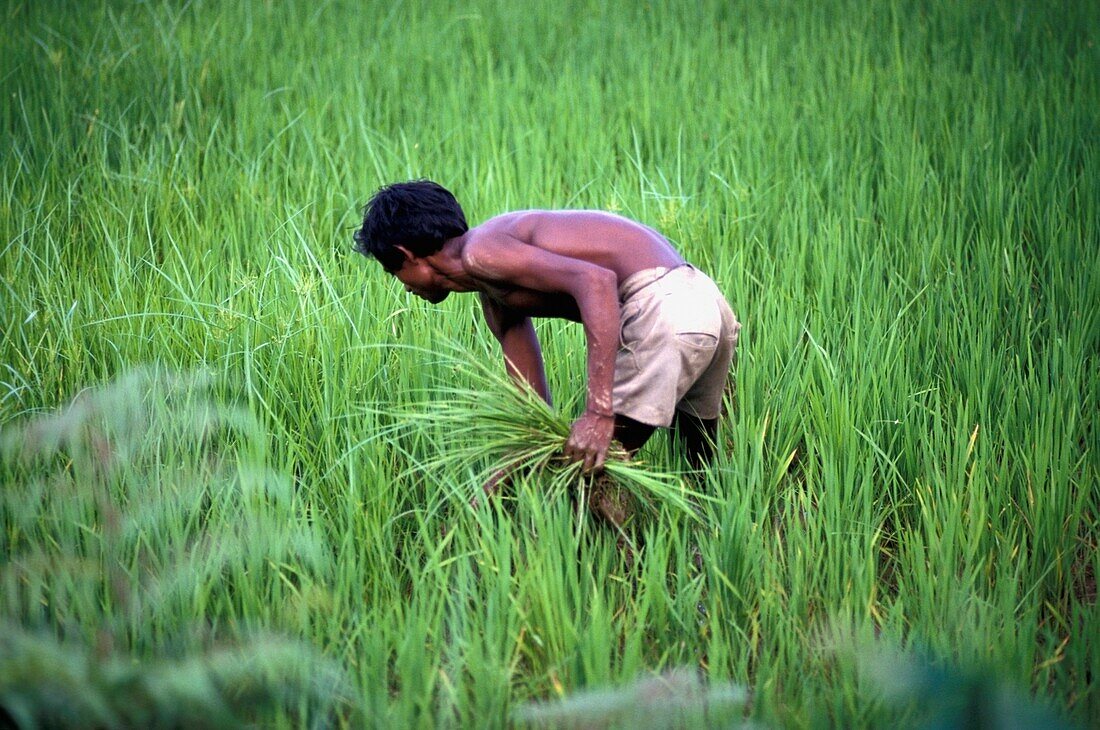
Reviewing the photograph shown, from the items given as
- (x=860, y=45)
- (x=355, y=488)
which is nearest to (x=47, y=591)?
(x=355, y=488)

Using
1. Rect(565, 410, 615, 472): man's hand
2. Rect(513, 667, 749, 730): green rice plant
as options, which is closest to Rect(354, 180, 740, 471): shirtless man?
Rect(565, 410, 615, 472): man's hand

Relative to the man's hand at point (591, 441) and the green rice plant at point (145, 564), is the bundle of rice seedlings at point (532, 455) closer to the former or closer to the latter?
the man's hand at point (591, 441)

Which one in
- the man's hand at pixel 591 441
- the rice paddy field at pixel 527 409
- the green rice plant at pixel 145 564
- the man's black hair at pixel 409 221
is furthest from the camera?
the man's black hair at pixel 409 221

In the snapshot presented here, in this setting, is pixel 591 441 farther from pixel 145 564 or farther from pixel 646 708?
pixel 145 564

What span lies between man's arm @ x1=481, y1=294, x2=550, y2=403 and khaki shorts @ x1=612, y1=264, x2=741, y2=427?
0.27m

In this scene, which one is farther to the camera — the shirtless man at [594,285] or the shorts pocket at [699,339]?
the shorts pocket at [699,339]

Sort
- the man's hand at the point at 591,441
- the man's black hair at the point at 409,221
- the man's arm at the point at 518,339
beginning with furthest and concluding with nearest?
the man's arm at the point at 518,339
the man's black hair at the point at 409,221
the man's hand at the point at 591,441

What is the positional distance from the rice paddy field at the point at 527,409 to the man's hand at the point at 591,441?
8cm

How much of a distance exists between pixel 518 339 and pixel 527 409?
366 mm

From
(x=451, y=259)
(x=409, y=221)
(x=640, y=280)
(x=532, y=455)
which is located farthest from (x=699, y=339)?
(x=409, y=221)

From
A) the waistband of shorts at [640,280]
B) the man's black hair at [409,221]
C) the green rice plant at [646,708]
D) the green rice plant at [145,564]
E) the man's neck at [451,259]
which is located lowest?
the green rice plant at [646,708]

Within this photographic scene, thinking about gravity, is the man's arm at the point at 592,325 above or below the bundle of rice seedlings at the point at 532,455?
above

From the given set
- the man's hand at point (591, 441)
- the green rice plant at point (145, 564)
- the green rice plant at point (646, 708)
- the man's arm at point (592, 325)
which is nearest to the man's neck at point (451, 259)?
the man's arm at point (592, 325)

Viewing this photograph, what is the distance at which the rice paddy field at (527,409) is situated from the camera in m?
1.85
